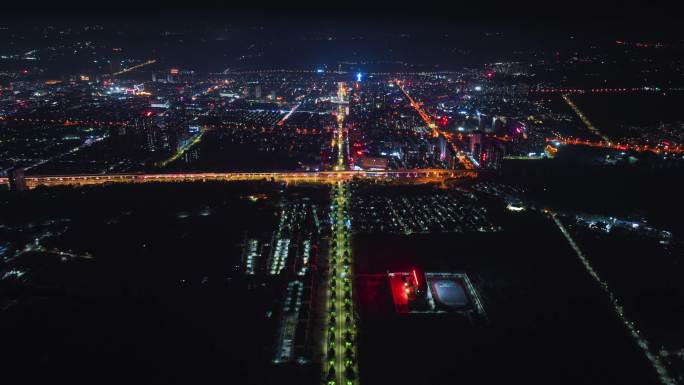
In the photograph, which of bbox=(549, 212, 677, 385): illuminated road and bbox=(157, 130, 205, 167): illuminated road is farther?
bbox=(157, 130, 205, 167): illuminated road

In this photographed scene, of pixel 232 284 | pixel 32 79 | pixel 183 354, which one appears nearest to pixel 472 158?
pixel 232 284

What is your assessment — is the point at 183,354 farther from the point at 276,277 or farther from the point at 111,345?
the point at 276,277

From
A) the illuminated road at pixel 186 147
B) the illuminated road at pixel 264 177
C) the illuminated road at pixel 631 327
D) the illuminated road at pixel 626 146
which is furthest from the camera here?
the illuminated road at pixel 186 147

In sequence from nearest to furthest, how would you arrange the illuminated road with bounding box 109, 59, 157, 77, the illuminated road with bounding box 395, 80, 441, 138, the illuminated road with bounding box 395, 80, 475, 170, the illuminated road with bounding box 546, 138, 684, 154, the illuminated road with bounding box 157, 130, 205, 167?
the illuminated road with bounding box 395, 80, 475, 170, the illuminated road with bounding box 546, 138, 684, 154, the illuminated road with bounding box 157, 130, 205, 167, the illuminated road with bounding box 395, 80, 441, 138, the illuminated road with bounding box 109, 59, 157, 77

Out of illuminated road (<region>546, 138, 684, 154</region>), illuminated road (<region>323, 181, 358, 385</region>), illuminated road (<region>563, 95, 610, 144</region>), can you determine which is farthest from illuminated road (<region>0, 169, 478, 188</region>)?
illuminated road (<region>563, 95, 610, 144</region>)

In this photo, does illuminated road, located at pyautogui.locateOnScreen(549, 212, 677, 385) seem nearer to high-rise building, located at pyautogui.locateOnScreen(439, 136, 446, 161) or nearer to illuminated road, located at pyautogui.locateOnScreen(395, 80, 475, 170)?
illuminated road, located at pyautogui.locateOnScreen(395, 80, 475, 170)

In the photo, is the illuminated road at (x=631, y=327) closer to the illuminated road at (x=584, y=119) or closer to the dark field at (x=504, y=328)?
the dark field at (x=504, y=328)

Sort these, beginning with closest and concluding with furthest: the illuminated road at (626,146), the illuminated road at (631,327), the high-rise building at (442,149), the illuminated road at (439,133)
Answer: the illuminated road at (631,327), the illuminated road at (439,133), the illuminated road at (626,146), the high-rise building at (442,149)

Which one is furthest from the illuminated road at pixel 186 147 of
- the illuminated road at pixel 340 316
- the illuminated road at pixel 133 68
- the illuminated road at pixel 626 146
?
the illuminated road at pixel 133 68
